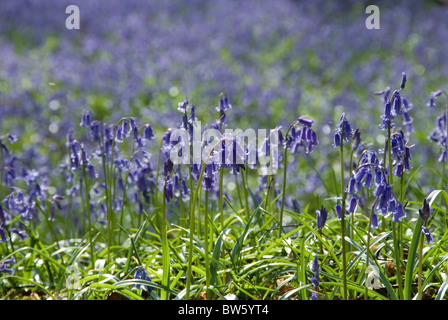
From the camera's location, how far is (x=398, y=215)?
93.7 inches

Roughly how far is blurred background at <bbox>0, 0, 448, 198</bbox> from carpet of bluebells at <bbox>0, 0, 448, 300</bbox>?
2.3 inches

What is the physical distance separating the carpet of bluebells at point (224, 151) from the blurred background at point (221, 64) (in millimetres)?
58

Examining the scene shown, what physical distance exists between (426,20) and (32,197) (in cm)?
1302

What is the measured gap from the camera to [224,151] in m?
2.43

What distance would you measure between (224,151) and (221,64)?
9.58m

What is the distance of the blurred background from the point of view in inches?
355

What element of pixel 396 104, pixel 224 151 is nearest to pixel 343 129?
pixel 396 104
